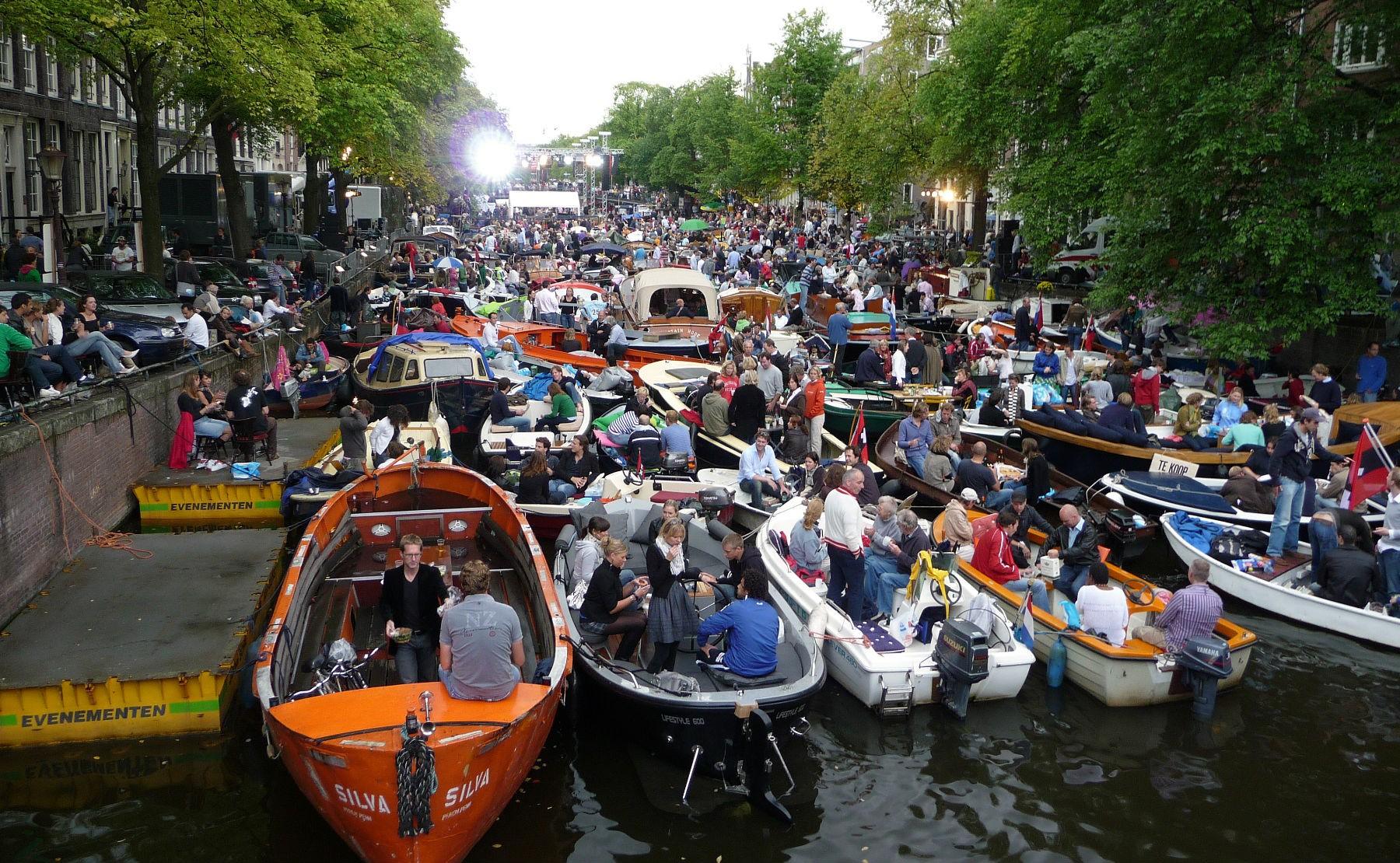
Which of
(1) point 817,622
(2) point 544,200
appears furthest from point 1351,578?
(2) point 544,200

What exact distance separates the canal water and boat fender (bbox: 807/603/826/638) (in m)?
0.85

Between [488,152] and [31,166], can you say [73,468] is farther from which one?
[488,152]

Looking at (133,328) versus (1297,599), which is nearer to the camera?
(1297,599)

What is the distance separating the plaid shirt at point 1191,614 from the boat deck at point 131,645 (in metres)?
8.71

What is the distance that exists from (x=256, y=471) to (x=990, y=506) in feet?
33.7

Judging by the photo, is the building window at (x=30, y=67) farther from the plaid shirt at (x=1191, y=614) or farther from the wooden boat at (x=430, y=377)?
the plaid shirt at (x=1191, y=614)

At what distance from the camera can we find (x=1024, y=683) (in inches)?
445

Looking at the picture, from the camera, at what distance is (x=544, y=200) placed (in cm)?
8419

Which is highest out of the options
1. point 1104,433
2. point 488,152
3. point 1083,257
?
point 488,152

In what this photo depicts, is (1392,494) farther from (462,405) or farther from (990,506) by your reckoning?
(462,405)

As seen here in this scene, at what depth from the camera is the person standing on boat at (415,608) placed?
30.4 ft

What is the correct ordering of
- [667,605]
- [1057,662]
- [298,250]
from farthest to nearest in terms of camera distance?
[298,250]
[1057,662]
[667,605]

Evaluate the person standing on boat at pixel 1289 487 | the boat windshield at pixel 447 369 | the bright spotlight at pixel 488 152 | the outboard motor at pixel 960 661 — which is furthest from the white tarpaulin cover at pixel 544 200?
the outboard motor at pixel 960 661

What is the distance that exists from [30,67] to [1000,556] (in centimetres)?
3360
